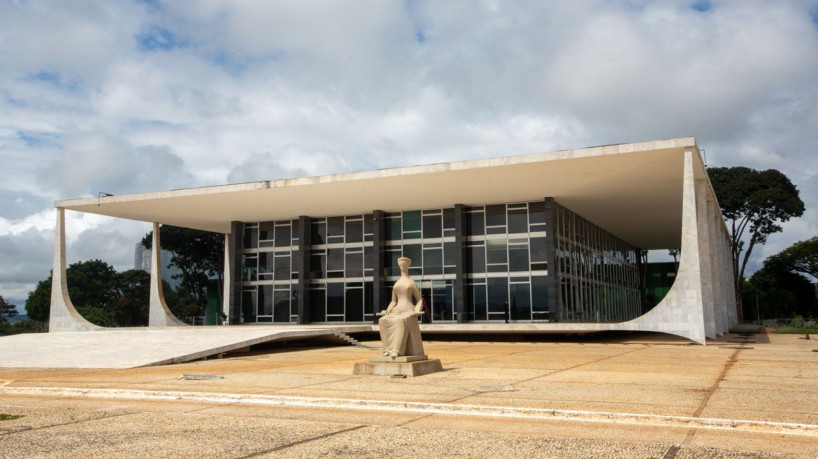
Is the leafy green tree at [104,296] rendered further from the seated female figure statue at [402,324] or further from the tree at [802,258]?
the tree at [802,258]

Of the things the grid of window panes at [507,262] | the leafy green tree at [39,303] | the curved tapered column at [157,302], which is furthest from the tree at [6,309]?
the grid of window panes at [507,262]

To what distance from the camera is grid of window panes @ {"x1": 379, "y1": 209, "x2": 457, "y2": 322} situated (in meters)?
32.9

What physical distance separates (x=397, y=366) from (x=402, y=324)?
2.78 feet

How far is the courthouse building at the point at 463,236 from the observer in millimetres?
24922

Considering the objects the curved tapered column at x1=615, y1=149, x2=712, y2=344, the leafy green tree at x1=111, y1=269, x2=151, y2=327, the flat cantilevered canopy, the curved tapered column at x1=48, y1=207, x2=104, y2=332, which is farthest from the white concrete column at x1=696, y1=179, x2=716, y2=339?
the leafy green tree at x1=111, y1=269, x2=151, y2=327

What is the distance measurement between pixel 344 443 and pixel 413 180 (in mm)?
21443

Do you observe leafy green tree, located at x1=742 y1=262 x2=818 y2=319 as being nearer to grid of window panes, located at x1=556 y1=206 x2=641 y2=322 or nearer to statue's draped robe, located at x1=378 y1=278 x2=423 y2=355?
grid of window panes, located at x1=556 y1=206 x2=641 y2=322

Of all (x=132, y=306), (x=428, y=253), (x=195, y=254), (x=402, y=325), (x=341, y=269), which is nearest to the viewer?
(x=402, y=325)

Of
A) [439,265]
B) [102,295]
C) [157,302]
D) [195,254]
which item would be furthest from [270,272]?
[102,295]

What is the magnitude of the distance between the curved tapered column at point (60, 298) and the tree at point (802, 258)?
65.8 m

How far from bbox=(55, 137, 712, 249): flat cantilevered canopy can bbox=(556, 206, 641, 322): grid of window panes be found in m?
1.06

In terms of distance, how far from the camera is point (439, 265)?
109 feet

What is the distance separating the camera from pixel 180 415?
792cm

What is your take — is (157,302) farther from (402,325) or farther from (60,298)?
(402,325)
